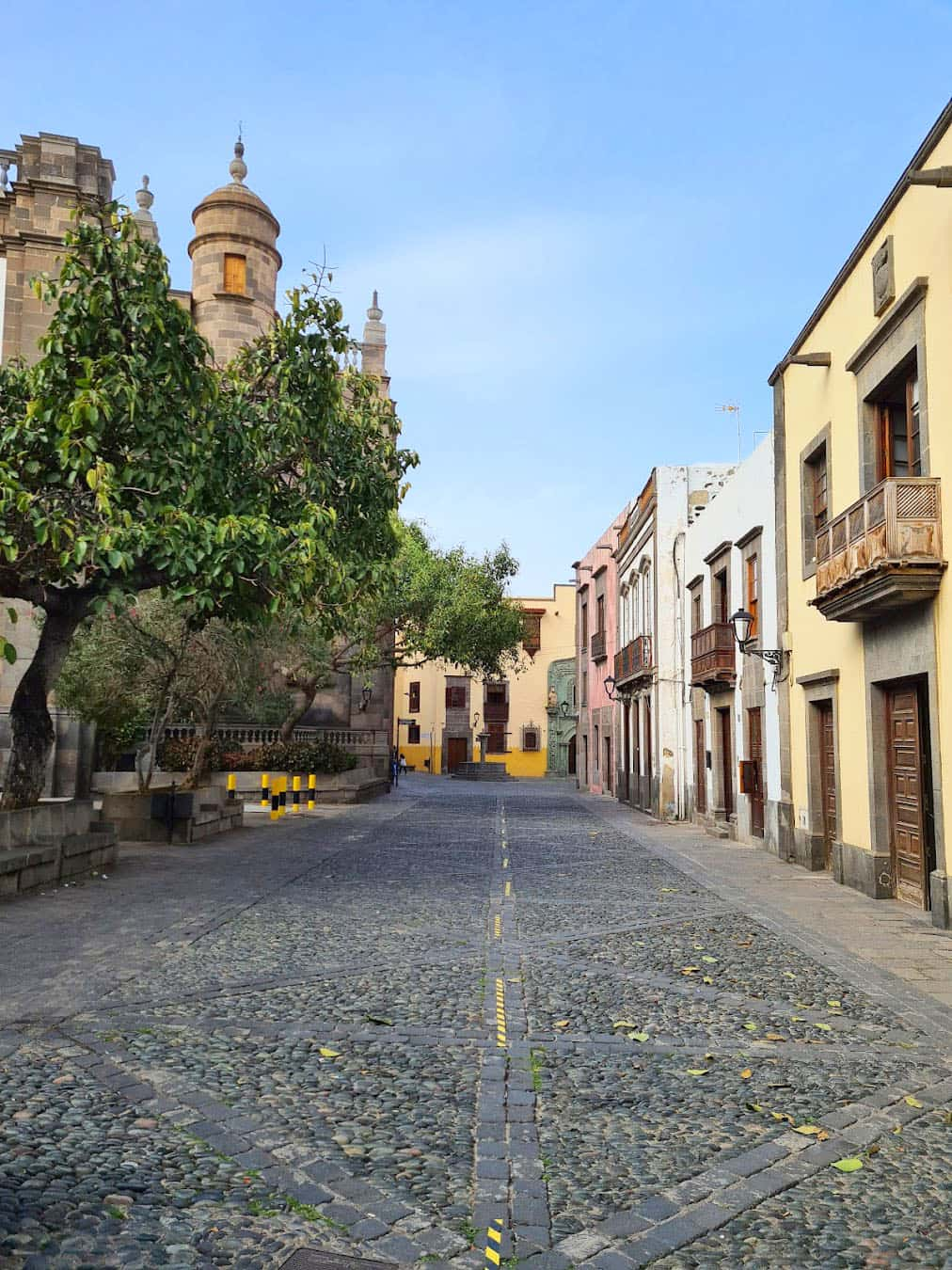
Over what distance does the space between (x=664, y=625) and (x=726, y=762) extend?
481 cm

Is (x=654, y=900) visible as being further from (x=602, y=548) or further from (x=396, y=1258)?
(x=602, y=548)

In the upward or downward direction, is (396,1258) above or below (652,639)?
below

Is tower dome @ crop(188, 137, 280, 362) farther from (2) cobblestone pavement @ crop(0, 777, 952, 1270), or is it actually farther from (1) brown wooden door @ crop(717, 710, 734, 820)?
(2) cobblestone pavement @ crop(0, 777, 952, 1270)

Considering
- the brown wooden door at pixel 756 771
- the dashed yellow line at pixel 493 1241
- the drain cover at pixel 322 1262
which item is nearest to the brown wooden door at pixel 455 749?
the brown wooden door at pixel 756 771

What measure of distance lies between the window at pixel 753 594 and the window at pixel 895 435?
5352 millimetres

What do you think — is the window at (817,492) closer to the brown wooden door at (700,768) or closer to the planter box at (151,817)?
the brown wooden door at (700,768)

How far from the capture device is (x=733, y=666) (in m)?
18.9

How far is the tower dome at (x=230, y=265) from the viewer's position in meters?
30.3

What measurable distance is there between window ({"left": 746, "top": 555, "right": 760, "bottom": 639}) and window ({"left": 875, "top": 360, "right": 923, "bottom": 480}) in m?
5.35

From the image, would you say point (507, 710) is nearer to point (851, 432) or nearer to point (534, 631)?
point (534, 631)

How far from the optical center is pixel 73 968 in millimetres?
7395

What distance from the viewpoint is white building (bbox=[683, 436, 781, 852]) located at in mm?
16812

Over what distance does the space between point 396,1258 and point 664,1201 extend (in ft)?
3.36

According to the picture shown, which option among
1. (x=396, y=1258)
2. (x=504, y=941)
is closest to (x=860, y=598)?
(x=504, y=941)
